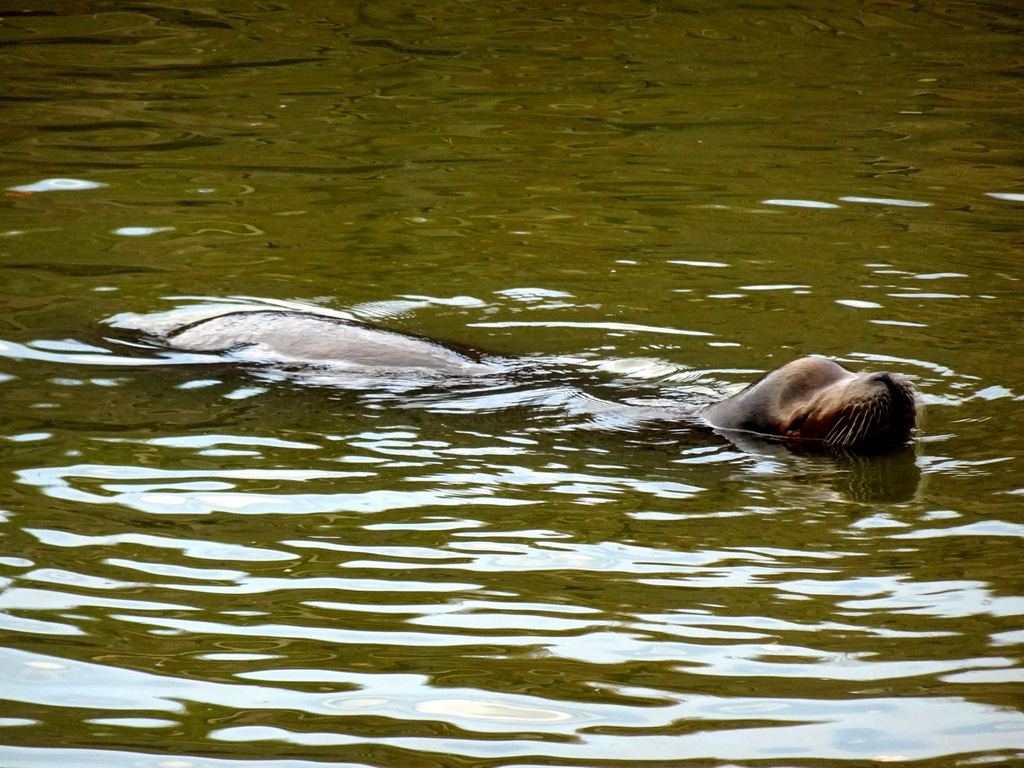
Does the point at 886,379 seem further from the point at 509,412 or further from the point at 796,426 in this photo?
the point at 509,412

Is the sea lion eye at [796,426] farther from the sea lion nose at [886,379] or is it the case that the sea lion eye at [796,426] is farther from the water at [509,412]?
the sea lion nose at [886,379]

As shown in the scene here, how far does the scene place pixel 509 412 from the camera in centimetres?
726

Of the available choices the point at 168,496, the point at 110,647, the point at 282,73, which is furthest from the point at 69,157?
the point at 110,647

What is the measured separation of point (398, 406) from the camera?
23.8 feet

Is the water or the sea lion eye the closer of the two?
the water

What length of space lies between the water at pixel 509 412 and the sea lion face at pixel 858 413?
0.54 feet

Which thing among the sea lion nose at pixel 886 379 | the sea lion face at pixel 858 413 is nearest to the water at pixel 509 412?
the sea lion face at pixel 858 413

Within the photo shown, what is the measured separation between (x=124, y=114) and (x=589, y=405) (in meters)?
7.61

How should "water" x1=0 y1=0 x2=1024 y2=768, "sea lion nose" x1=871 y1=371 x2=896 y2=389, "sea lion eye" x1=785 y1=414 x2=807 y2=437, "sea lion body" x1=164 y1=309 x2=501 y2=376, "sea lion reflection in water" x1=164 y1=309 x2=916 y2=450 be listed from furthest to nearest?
1. "sea lion body" x1=164 y1=309 x2=501 y2=376
2. "sea lion eye" x1=785 y1=414 x2=807 y2=437
3. "sea lion reflection in water" x1=164 y1=309 x2=916 y2=450
4. "sea lion nose" x1=871 y1=371 x2=896 y2=389
5. "water" x1=0 y1=0 x2=1024 y2=768

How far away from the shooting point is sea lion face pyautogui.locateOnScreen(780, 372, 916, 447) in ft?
21.8

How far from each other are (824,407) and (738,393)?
0.51 metres

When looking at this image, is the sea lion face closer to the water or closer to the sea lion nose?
the sea lion nose

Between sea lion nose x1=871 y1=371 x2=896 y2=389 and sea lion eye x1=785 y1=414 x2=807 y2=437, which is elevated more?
sea lion nose x1=871 y1=371 x2=896 y2=389

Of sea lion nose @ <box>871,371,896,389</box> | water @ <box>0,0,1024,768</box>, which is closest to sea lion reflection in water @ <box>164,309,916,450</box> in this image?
sea lion nose @ <box>871,371,896,389</box>
